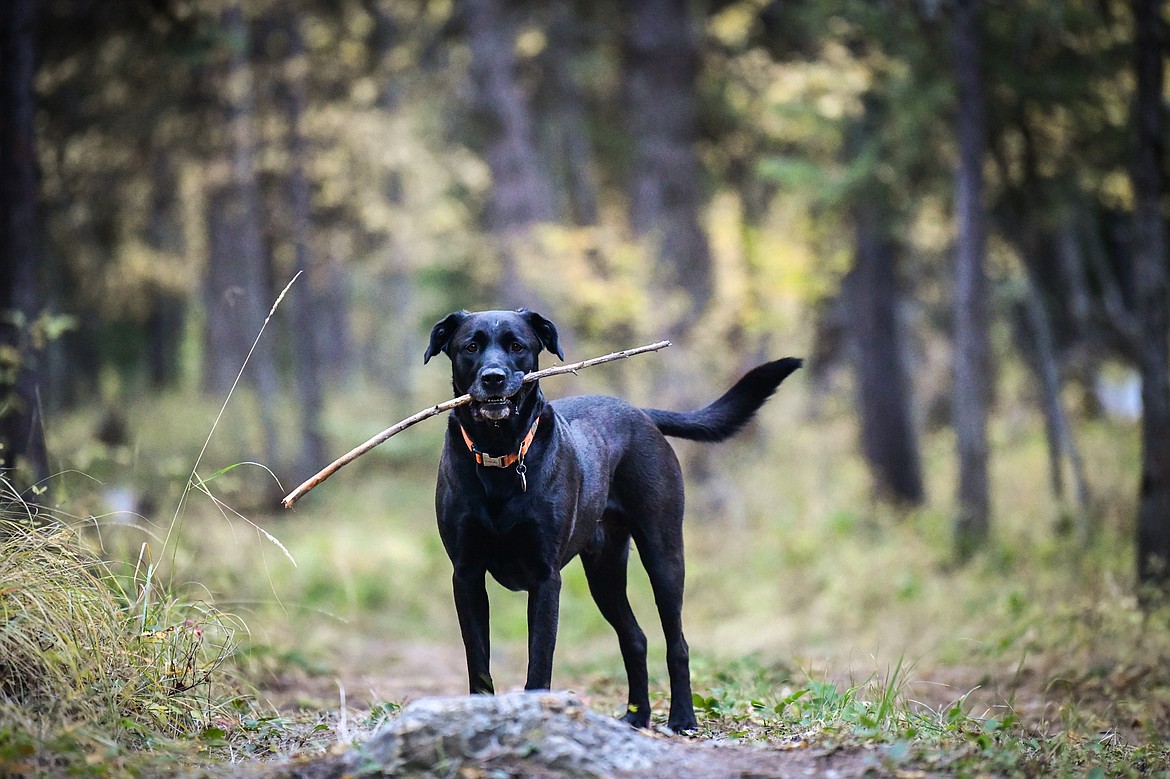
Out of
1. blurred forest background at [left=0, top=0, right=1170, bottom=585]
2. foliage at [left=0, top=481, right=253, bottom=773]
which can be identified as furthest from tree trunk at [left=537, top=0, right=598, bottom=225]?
foliage at [left=0, top=481, right=253, bottom=773]

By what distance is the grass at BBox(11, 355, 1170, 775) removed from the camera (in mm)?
5258

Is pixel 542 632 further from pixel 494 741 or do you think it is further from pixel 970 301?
pixel 970 301

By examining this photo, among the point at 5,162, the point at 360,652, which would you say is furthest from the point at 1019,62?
the point at 5,162

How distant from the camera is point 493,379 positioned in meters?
4.79

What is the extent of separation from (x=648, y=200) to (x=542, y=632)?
13.2 meters

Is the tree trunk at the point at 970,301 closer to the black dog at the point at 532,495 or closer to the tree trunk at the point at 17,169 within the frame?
the black dog at the point at 532,495

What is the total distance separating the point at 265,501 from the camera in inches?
801

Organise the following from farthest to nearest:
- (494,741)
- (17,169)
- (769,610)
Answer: (769,610)
(17,169)
(494,741)

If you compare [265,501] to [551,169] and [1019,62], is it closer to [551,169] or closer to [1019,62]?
[551,169]

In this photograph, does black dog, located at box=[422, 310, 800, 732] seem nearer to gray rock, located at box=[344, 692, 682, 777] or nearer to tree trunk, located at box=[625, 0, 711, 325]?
gray rock, located at box=[344, 692, 682, 777]

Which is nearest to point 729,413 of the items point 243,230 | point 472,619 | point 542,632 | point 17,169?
point 542,632

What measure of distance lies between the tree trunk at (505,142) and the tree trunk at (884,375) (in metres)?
4.91

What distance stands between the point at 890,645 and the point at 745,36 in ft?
38.0

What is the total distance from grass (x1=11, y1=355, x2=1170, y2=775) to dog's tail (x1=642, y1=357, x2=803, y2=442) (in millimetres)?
1447
